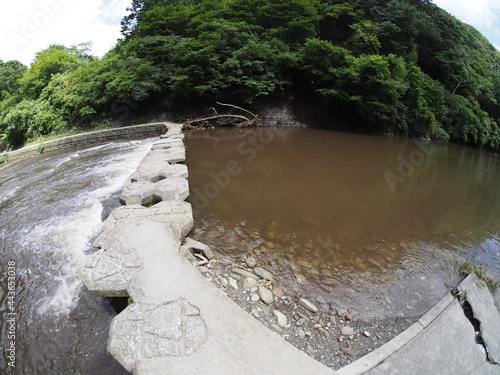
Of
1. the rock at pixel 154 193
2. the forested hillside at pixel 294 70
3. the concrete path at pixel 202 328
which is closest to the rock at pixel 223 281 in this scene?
the concrete path at pixel 202 328

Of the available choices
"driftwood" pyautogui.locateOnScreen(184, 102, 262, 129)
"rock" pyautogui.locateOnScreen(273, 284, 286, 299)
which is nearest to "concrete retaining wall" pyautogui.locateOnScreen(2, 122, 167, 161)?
"driftwood" pyautogui.locateOnScreen(184, 102, 262, 129)

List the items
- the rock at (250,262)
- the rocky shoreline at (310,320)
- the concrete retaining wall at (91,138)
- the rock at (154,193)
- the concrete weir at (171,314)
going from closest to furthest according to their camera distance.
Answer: the concrete weir at (171,314), the rocky shoreline at (310,320), the rock at (250,262), the rock at (154,193), the concrete retaining wall at (91,138)

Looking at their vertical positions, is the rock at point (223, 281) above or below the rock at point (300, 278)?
below

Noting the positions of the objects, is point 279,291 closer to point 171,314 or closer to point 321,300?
point 321,300

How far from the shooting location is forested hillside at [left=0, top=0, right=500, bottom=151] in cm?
1028

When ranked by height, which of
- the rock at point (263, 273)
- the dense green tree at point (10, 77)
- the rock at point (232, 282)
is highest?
the rock at point (263, 273)

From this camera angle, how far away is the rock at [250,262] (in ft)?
8.61

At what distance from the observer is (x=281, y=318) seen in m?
2.06

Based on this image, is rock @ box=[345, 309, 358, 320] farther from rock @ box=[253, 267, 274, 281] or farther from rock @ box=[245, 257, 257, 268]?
rock @ box=[245, 257, 257, 268]

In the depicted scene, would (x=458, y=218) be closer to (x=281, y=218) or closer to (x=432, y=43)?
(x=281, y=218)

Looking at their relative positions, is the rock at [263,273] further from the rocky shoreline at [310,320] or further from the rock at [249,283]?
the rock at [249,283]

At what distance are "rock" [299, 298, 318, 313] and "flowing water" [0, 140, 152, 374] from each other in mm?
1664

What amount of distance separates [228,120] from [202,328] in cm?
995

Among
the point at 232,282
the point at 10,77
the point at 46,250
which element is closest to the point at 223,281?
the point at 232,282
